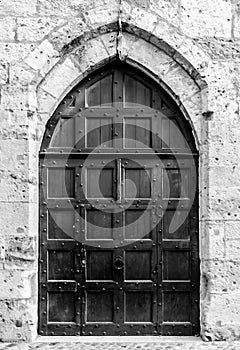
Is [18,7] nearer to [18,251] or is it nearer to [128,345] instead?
[18,251]

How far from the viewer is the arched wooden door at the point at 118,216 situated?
19.7 feet

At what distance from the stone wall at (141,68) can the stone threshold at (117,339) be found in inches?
6.0

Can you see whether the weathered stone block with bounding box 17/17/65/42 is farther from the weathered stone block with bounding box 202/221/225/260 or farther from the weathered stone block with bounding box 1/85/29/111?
the weathered stone block with bounding box 202/221/225/260

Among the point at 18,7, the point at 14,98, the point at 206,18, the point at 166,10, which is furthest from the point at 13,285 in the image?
the point at 206,18

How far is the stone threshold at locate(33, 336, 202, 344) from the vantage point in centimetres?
586

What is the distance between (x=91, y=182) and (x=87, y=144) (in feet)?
1.15

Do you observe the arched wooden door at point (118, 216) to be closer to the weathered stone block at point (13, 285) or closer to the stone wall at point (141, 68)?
the stone wall at point (141, 68)

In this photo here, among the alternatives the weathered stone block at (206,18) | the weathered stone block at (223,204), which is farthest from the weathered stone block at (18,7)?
the weathered stone block at (223,204)

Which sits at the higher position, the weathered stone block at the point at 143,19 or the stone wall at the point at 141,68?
the weathered stone block at the point at 143,19

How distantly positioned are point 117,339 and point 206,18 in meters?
2.97

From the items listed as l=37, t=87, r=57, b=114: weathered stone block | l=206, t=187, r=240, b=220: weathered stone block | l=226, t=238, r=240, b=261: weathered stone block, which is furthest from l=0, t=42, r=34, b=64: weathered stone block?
l=226, t=238, r=240, b=261: weathered stone block

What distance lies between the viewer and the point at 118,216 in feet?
19.8

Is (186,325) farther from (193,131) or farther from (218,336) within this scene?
(193,131)

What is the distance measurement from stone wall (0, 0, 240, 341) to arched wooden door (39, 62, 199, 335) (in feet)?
0.49
